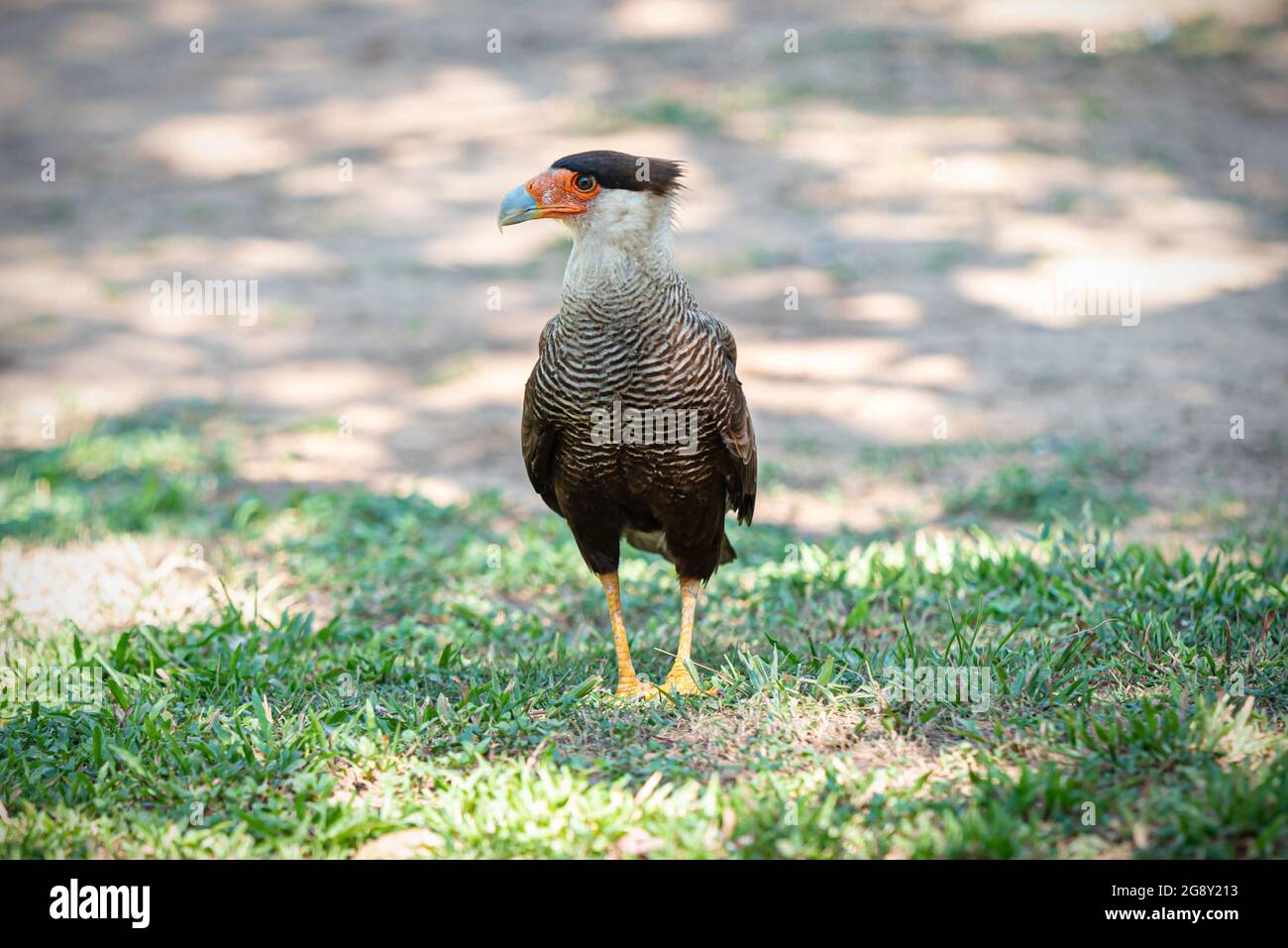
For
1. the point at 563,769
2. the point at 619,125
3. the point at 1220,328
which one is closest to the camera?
the point at 563,769

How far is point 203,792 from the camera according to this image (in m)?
3.14

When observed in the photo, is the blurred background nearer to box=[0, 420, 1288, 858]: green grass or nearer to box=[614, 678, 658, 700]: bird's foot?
box=[0, 420, 1288, 858]: green grass

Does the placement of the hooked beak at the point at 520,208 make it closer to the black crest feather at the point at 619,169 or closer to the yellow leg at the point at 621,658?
the black crest feather at the point at 619,169

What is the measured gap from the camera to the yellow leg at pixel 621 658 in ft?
12.8

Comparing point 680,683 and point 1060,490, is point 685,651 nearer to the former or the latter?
point 680,683

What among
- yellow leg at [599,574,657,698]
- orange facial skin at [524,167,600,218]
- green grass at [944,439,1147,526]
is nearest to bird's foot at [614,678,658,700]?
yellow leg at [599,574,657,698]

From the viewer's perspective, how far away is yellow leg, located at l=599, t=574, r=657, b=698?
389cm

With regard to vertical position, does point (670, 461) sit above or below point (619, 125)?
below

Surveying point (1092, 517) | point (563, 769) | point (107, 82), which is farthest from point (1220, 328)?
point (107, 82)

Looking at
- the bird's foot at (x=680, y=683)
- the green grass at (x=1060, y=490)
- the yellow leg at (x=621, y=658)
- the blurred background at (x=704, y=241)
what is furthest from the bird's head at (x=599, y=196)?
the green grass at (x=1060, y=490)

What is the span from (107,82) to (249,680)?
11.3 m

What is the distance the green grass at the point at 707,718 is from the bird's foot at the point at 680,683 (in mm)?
155
